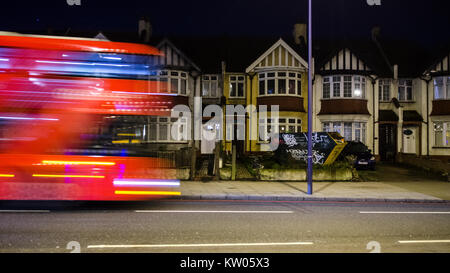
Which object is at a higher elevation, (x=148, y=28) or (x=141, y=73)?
(x=148, y=28)

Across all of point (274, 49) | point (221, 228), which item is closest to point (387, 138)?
point (274, 49)

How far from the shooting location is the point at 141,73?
8.82m

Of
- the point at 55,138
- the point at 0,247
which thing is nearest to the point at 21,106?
the point at 55,138

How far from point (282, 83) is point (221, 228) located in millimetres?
19388

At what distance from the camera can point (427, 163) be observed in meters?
20.1

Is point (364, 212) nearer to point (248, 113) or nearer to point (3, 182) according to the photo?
point (3, 182)

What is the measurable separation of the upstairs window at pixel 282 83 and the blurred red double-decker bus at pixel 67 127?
58.5 feet

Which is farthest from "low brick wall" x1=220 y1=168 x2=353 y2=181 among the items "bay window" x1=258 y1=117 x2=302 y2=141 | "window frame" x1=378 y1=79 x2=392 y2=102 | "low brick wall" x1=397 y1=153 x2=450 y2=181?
"window frame" x1=378 y1=79 x2=392 y2=102

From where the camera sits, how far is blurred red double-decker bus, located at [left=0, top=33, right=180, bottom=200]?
820 cm

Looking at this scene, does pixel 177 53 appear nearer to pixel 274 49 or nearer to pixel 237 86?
pixel 237 86

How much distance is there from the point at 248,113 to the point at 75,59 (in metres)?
18.6

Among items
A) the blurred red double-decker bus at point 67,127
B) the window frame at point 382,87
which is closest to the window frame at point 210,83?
the window frame at point 382,87

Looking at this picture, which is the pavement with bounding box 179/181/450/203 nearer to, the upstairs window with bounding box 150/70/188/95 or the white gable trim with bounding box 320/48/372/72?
the white gable trim with bounding box 320/48/372/72

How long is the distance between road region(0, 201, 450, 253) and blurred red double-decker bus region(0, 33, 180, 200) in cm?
75
